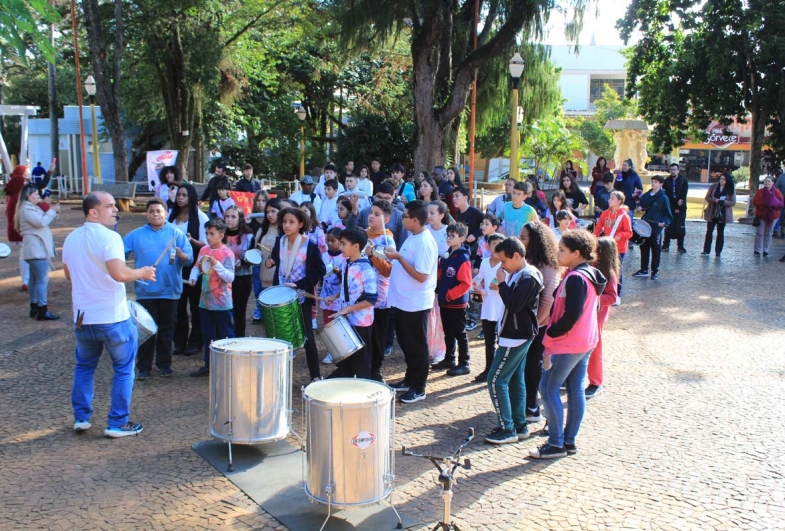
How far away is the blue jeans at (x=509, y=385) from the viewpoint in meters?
5.83

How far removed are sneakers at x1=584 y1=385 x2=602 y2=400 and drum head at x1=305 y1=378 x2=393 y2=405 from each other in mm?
3176

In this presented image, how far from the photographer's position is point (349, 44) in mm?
20766

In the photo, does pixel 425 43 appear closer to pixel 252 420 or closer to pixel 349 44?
→ pixel 349 44

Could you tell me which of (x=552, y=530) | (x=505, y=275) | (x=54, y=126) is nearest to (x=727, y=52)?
(x=505, y=275)

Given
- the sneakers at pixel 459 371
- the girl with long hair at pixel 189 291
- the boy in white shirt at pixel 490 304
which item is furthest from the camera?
the girl with long hair at pixel 189 291

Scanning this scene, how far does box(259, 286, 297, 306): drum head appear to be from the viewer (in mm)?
6637

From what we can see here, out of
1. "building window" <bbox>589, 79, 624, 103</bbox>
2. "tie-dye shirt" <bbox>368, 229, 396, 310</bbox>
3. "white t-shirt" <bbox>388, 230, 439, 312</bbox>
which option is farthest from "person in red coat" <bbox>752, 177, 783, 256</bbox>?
"building window" <bbox>589, 79, 624, 103</bbox>

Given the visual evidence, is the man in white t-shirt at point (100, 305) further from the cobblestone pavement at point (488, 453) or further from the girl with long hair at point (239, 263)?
the girl with long hair at point (239, 263)

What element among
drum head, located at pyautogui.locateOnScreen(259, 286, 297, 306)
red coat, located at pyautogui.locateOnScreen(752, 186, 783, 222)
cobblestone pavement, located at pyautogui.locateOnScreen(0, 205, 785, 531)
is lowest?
cobblestone pavement, located at pyautogui.locateOnScreen(0, 205, 785, 531)

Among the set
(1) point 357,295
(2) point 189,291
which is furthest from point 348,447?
(2) point 189,291

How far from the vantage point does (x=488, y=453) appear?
19.2ft

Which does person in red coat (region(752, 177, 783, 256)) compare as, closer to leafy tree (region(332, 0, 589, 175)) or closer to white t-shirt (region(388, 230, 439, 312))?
leafy tree (region(332, 0, 589, 175))

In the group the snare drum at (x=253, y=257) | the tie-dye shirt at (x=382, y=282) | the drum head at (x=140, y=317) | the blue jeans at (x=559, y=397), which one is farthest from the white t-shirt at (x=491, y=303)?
the drum head at (x=140, y=317)

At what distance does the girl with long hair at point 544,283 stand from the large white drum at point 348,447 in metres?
2.18
